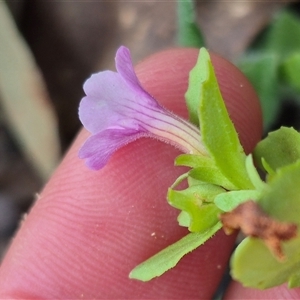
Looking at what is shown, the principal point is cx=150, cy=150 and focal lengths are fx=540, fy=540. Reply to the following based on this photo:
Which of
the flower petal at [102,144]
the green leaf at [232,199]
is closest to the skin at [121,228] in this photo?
the flower petal at [102,144]

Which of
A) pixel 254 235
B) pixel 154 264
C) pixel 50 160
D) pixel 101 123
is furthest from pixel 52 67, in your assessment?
pixel 254 235

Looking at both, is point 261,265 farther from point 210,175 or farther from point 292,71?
point 292,71

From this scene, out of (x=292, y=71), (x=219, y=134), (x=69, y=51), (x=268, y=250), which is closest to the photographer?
(x=268, y=250)

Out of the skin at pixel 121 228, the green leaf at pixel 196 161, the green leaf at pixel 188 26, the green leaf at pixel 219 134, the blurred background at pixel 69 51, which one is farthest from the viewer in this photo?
the blurred background at pixel 69 51

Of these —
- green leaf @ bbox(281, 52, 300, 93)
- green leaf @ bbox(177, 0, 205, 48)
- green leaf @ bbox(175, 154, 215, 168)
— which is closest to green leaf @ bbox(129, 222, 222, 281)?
green leaf @ bbox(175, 154, 215, 168)

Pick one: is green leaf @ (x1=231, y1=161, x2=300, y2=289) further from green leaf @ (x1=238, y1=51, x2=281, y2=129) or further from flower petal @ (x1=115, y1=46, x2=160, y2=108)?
green leaf @ (x1=238, y1=51, x2=281, y2=129)

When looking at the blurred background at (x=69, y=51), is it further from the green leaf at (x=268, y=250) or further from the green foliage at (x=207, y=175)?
the green leaf at (x=268, y=250)

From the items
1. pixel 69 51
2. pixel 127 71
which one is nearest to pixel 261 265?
pixel 127 71
